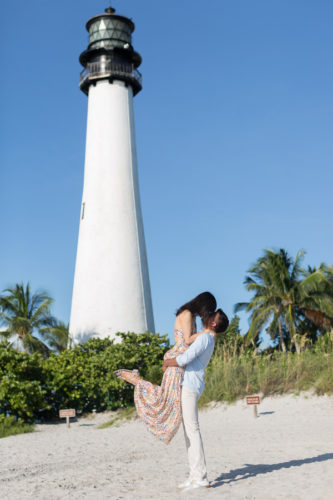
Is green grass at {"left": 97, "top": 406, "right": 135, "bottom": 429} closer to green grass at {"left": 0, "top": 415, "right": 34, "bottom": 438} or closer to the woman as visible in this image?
green grass at {"left": 0, "top": 415, "right": 34, "bottom": 438}

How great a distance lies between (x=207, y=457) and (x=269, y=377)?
6135 millimetres

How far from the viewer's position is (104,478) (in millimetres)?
6238

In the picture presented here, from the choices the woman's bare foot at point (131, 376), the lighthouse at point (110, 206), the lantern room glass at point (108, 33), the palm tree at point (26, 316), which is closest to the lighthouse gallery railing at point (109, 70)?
the lighthouse at point (110, 206)

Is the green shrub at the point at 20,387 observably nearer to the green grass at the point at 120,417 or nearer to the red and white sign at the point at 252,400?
the green grass at the point at 120,417

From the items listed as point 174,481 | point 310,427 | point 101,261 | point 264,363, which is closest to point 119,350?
point 264,363

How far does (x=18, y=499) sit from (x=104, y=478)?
1170mm

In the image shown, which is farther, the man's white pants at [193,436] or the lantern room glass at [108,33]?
the lantern room glass at [108,33]

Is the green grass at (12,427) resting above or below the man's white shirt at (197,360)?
below

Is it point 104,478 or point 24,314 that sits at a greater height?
point 24,314

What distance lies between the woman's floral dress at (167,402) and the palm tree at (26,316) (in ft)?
66.9

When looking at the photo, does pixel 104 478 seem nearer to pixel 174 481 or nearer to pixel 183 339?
pixel 174 481

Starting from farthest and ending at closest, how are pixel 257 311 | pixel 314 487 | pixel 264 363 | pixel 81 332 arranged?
pixel 257 311 → pixel 81 332 → pixel 264 363 → pixel 314 487

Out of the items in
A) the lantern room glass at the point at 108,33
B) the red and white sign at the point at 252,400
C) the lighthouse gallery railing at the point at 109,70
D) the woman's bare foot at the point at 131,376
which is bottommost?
the red and white sign at the point at 252,400

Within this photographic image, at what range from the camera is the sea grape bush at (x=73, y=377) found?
582 inches
